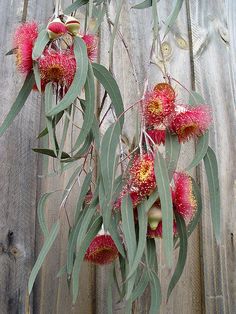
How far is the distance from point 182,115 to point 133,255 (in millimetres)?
265

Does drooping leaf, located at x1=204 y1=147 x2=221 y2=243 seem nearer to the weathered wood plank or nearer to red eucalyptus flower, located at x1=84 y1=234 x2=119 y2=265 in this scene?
red eucalyptus flower, located at x1=84 y1=234 x2=119 y2=265

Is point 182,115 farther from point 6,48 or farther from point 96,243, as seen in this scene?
point 6,48

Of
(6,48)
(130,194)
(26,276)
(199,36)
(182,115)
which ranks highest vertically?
(199,36)

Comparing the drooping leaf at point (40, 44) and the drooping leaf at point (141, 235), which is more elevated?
the drooping leaf at point (40, 44)

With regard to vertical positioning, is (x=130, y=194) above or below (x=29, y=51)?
below

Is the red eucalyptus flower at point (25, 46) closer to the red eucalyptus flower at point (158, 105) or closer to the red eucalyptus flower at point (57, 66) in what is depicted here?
the red eucalyptus flower at point (57, 66)

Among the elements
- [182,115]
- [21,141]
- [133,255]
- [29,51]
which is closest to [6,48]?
[21,141]

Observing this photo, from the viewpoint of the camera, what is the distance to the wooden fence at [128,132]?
4.55 feet

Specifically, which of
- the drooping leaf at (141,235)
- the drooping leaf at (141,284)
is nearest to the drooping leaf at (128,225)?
the drooping leaf at (141,235)

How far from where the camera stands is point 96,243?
112cm

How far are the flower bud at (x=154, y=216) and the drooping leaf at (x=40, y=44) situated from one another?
1.05 feet

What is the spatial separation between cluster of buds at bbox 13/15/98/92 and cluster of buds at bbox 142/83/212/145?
149 millimetres

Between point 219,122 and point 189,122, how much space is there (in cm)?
64

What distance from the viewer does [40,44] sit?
106 cm
